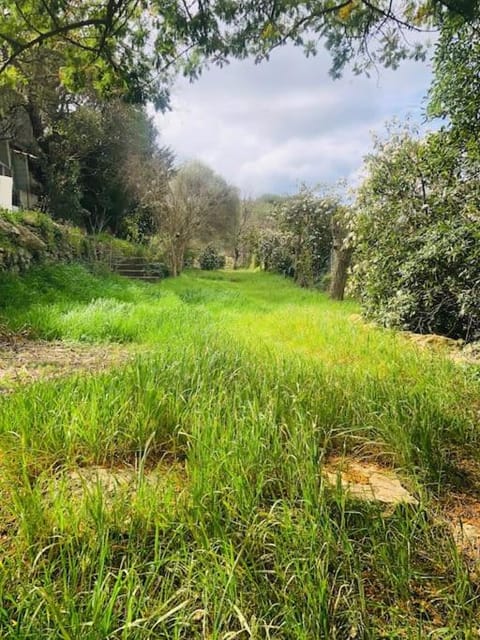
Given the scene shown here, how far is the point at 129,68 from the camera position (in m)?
→ 4.37

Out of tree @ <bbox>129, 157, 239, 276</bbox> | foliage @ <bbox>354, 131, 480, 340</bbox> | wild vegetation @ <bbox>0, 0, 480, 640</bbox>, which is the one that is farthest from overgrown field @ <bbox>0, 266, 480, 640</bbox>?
tree @ <bbox>129, 157, 239, 276</bbox>

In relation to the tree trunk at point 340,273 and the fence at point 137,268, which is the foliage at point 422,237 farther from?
the fence at point 137,268

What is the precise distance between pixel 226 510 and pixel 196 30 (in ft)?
13.9

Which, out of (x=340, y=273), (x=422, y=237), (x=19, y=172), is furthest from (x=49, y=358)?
(x=19, y=172)

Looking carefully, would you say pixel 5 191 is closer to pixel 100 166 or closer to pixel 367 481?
pixel 100 166

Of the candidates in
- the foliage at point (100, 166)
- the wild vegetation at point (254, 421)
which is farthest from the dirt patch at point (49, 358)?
the foliage at point (100, 166)

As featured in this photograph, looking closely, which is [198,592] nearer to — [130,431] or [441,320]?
[130,431]

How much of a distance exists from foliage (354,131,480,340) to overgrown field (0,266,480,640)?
6.62 ft

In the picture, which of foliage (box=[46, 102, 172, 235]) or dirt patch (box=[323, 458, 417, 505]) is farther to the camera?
foliage (box=[46, 102, 172, 235])

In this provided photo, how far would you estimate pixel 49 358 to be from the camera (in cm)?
347

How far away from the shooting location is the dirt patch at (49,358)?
285 centimetres

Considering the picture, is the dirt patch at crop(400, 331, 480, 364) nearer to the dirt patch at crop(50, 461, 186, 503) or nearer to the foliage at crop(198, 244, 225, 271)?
A: the dirt patch at crop(50, 461, 186, 503)

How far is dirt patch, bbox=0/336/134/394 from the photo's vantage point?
2850mm

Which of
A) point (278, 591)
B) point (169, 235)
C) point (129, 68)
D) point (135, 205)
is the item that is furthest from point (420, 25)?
point (135, 205)
